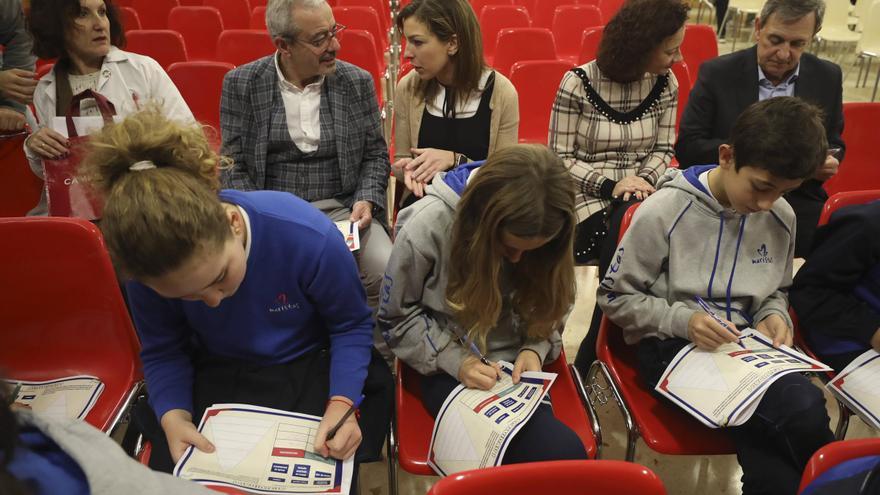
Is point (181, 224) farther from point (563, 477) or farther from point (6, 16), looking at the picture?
point (6, 16)

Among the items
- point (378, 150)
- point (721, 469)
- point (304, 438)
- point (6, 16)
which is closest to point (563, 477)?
point (304, 438)

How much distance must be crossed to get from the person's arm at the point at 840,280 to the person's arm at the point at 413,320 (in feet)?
3.30

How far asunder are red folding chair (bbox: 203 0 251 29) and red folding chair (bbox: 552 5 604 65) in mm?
2224

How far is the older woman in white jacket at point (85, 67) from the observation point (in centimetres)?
217

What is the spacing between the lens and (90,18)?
2.18 metres

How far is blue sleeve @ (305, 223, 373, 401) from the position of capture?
56.1 inches

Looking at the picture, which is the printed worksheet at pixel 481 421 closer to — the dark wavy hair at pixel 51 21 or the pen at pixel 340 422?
the pen at pixel 340 422

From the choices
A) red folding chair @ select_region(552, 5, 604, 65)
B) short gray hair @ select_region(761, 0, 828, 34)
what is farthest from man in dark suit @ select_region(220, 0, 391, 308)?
red folding chair @ select_region(552, 5, 604, 65)

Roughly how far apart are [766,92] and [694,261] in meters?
1.14

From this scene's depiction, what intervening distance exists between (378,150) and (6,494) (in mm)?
1864

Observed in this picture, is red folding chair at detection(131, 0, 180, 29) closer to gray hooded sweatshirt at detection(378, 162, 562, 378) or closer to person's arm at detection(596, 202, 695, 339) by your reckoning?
gray hooded sweatshirt at detection(378, 162, 562, 378)

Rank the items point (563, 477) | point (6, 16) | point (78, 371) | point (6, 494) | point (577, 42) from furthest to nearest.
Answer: point (577, 42) < point (6, 16) < point (78, 371) < point (563, 477) < point (6, 494)

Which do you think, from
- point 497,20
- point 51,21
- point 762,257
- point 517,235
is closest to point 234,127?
point 51,21

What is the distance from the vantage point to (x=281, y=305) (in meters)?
1.45
